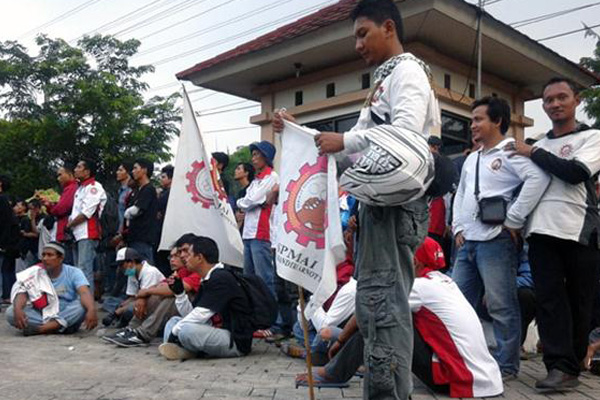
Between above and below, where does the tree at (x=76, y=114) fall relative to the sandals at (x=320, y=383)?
above

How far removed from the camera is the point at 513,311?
4168 millimetres

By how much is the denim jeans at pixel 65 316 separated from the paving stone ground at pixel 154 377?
639 millimetres

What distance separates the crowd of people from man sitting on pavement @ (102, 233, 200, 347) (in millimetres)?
17

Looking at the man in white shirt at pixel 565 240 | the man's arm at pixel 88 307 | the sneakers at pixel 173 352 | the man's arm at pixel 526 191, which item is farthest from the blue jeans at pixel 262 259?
the man in white shirt at pixel 565 240

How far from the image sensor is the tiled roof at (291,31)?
9836 mm

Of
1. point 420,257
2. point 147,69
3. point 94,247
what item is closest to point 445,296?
point 420,257

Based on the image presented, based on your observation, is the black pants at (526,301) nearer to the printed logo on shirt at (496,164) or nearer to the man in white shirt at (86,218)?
the printed logo on shirt at (496,164)

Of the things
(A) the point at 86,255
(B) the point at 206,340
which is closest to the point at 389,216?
(B) the point at 206,340

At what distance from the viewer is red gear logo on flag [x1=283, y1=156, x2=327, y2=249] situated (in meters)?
2.98

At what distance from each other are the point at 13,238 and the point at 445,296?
288 inches

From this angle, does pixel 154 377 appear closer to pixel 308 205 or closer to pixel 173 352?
pixel 173 352

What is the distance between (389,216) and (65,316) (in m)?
5.27

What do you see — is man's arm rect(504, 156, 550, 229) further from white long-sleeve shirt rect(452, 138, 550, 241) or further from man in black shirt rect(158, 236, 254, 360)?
man in black shirt rect(158, 236, 254, 360)

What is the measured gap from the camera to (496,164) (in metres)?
4.32
